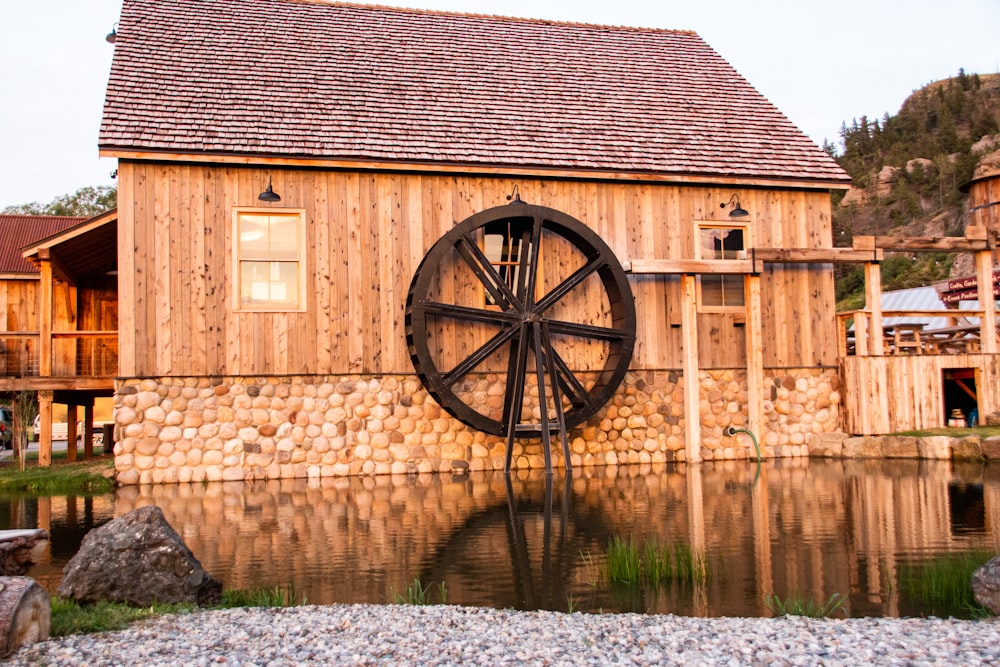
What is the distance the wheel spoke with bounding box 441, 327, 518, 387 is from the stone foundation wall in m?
0.51

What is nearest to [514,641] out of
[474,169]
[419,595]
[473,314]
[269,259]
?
[419,595]

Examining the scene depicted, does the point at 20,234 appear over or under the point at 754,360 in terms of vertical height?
over

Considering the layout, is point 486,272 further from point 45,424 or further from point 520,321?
point 45,424

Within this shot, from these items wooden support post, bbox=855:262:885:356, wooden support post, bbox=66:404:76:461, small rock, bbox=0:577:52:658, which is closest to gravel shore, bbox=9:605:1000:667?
small rock, bbox=0:577:52:658

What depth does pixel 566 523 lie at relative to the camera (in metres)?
7.46

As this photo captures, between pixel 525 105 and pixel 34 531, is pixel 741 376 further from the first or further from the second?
pixel 34 531

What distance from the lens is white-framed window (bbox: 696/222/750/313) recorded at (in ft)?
43.1

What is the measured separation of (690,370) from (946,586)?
282 inches

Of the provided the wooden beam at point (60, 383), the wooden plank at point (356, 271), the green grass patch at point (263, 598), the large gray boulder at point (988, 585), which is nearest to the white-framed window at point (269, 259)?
the wooden plank at point (356, 271)

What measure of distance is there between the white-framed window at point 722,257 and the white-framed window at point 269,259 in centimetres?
545

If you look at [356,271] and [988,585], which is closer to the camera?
[988,585]

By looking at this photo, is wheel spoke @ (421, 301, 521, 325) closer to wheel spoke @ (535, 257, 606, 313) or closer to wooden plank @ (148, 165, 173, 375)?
wheel spoke @ (535, 257, 606, 313)

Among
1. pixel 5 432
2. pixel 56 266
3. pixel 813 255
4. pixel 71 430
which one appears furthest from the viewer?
pixel 5 432

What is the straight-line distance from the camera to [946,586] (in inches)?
195
